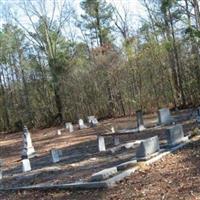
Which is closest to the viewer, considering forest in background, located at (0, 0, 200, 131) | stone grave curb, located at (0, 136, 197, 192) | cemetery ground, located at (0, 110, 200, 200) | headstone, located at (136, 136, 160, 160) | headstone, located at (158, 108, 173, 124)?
cemetery ground, located at (0, 110, 200, 200)

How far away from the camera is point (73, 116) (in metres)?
32.2

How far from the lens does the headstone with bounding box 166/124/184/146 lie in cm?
1065

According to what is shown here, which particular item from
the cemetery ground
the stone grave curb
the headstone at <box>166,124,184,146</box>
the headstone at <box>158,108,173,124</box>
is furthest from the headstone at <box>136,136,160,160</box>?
the headstone at <box>158,108,173,124</box>

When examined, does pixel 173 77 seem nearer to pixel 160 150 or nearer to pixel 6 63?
pixel 6 63

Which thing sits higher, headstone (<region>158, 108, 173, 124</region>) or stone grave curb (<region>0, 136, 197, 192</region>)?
headstone (<region>158, 108, 173, 124</region>)

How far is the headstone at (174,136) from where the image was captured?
34.9ft

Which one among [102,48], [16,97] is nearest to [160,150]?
[102,48]

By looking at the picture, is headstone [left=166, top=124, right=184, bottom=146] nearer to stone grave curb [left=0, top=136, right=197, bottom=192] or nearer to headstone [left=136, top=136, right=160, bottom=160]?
→ headstone [left=136, top=136, right=160, bottom=160]

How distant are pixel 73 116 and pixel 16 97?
8.25 m

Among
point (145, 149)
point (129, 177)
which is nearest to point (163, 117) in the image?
point (145, 149)

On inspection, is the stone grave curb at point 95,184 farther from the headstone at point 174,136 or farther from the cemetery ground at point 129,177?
the headstone at point 174,136

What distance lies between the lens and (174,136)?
10789mm

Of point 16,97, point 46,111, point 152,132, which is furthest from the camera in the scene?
point 16,97

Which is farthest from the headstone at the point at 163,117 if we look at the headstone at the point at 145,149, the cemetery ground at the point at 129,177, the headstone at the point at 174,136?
the headstone at the point at 145,149
